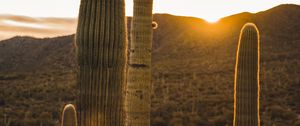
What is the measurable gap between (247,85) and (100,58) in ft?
13.4

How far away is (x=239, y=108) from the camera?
26.5 ft

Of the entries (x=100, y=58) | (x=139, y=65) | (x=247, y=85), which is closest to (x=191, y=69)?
(x=247, y=85)

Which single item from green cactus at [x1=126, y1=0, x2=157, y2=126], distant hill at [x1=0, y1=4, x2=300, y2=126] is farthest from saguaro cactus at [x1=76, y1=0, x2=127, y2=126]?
distant hill at [x1=0, y1=4, x2=300, y2=126]

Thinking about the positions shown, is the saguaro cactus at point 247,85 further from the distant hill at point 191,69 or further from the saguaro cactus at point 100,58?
the distant hill at point 191,69

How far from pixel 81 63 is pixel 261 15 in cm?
6498

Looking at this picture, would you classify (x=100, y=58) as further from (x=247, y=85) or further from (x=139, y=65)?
(x=247, y=85)

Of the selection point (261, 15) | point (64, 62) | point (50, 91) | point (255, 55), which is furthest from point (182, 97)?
point (261, 15)

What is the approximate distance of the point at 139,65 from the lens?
5.76m

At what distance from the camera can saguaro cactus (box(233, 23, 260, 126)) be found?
8.00 m

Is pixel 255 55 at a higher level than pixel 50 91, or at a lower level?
higher

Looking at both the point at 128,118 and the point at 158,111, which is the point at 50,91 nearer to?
the point at 158,111

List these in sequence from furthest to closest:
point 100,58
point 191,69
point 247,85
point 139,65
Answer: point 191,69 → point 247,85 → point 139,65 → point 100,58

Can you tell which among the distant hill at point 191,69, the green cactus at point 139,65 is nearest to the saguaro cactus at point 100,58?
the green cactus at point 139,65

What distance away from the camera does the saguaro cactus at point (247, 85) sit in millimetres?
8000
